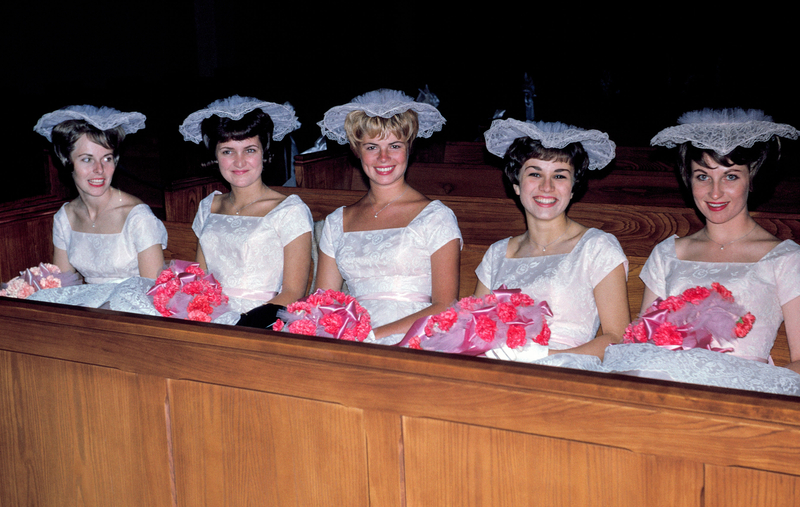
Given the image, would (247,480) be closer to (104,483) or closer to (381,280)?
(104,483)

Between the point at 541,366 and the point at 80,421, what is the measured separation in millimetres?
1335

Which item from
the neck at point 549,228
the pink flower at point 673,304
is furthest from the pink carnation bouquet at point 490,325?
the neck at point 549,228

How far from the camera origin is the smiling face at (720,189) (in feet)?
7.44

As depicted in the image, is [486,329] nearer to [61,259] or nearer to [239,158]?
[239,158]

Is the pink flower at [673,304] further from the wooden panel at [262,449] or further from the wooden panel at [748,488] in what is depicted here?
the wooden panel at [262,449]

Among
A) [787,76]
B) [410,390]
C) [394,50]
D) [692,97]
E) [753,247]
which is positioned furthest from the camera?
[394,50]

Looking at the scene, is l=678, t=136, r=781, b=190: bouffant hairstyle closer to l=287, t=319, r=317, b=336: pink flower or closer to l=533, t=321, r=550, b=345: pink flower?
l=533, t=321, r=550, b=345: pink flower

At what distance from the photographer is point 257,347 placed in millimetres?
1701

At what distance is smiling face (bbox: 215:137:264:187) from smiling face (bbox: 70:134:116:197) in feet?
1.95

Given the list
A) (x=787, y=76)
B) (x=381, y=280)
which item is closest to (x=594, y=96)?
(x=787, y=76)

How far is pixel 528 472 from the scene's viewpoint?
4.87 ft

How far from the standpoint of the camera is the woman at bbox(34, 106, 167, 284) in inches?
123
